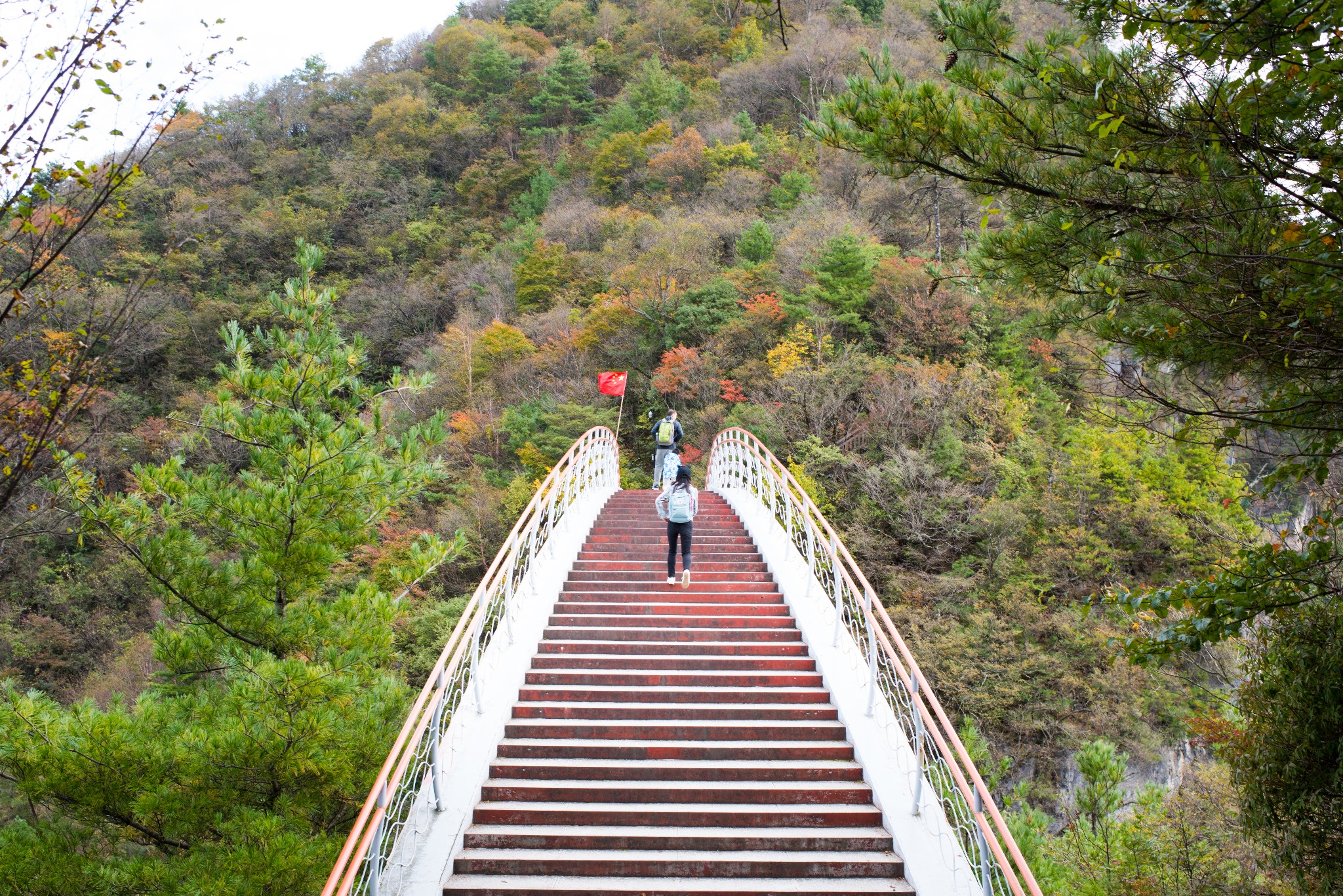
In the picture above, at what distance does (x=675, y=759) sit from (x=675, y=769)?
0.28 metres

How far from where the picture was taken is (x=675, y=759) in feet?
19.7

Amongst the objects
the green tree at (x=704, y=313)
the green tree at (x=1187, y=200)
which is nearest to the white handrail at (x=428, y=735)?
the green tree at (x=1187, y=200)


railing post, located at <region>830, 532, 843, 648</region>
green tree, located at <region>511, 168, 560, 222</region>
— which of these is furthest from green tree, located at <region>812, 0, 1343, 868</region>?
green tree, located at <region>511, 168, 560, 222</region>

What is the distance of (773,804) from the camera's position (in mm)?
5500

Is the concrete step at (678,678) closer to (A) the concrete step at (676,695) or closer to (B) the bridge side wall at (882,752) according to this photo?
(A) the concrete step at (676,695)

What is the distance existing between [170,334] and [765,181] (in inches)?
1061

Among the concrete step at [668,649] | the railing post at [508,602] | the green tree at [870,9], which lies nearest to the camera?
the railing post at [508,602]

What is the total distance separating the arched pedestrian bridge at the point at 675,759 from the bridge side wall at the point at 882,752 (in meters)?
0.02

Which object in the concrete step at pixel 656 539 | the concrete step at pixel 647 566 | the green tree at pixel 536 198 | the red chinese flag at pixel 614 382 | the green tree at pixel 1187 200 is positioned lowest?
the concrete step at pixel 647 566

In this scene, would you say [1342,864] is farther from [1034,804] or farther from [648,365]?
[648,365]

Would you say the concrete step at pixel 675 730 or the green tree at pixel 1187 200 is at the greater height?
the green tree at pixel 1187 200

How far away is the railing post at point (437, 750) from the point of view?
5.28 m

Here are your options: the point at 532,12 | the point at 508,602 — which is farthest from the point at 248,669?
the point at 532,12

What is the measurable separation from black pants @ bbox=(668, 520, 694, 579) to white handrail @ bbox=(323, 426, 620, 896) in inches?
62.6
